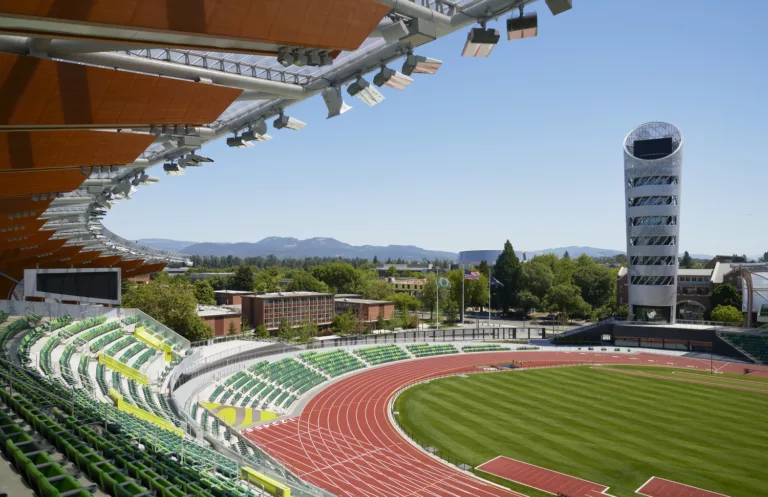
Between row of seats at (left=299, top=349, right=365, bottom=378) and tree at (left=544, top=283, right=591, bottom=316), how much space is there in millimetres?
44183

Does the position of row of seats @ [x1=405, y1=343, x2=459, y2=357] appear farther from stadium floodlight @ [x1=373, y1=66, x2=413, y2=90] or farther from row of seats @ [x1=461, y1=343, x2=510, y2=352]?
stadium floodlight @ [x1=373, y1=66, x2=413, y2=90]

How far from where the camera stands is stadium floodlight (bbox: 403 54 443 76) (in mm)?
8055

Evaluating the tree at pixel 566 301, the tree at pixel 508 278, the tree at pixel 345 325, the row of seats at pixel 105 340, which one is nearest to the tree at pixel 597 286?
the tree at pixel 566 301

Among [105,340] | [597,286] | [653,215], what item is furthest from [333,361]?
[597,286]

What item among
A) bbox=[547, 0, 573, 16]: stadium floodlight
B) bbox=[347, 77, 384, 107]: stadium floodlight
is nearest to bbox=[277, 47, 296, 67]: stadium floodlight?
bbox=[347, 77, 384, 107]: stadium floodlight

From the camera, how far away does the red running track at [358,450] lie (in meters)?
21.0

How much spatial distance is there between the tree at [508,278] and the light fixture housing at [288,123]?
76.3 metres

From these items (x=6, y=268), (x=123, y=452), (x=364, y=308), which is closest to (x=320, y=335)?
(x=364, y=308)

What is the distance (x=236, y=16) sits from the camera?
511cm

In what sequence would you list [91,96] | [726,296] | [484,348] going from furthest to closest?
1. [726,296]
2. [484,348]
3. [91,96]

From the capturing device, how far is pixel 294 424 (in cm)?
2834

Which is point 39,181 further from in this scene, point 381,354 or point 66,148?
point 381,354

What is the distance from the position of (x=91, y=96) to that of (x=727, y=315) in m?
69.8

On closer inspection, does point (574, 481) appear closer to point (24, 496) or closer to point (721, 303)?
point (24, 496)
